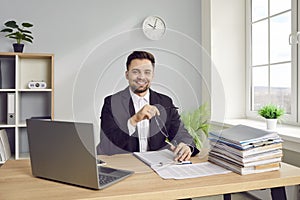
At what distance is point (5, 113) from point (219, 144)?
2.14 meters

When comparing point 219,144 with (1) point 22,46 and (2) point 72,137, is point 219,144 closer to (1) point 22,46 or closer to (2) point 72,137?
(2) point 72,137

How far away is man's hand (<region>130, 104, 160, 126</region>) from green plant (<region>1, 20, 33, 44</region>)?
6.12ft

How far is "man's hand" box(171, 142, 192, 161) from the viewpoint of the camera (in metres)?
1.40

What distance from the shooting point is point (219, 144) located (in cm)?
142

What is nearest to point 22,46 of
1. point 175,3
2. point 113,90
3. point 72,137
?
point 175,3

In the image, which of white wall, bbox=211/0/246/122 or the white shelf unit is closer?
the white shelf unit

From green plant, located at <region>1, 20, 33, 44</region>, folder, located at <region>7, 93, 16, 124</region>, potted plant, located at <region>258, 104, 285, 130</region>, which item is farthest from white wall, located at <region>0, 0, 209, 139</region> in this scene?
potted plant, located at <region>258, 104, 285, 130</region>

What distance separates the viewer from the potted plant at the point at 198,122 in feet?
4.59

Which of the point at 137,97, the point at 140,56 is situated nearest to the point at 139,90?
the point at 137,97

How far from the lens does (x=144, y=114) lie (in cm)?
132

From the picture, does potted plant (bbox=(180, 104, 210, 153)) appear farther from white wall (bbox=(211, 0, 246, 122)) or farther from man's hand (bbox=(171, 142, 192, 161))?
white wall (bbox=(211, 0, 246, 122))

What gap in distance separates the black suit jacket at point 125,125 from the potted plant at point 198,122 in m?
0.02

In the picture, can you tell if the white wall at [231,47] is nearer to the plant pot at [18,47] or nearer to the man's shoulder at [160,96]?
the plant pot at [18,47]

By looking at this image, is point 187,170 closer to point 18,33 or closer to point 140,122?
point 140,122
